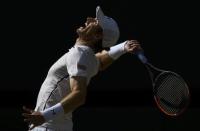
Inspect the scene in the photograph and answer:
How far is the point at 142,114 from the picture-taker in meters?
8.96

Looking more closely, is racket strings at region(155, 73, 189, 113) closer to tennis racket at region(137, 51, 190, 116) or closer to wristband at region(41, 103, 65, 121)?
tennis racket at region(137, 51, 190, 116)

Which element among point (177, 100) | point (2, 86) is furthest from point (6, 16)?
point (177, 100)

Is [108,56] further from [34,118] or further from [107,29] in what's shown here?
[34,118]

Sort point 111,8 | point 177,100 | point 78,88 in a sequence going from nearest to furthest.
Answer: point 78,88 < point 177,100 < point 111,8

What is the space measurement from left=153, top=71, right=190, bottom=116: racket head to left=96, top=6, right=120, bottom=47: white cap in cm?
42

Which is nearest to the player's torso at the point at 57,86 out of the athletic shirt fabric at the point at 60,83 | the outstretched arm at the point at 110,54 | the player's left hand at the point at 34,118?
the athletic shirt fabric at the point at 60,83

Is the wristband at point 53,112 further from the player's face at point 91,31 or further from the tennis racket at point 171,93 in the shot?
the tennis racket at point 171,93

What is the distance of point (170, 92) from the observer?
597 cm

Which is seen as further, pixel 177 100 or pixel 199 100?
pixel 199 100

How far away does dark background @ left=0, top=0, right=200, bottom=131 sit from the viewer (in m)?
8.95

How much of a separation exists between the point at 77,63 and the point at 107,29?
0.55 meters

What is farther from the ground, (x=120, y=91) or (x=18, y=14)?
(x=18, y=14)

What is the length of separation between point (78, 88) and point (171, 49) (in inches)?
154

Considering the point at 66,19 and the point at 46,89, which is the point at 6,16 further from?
the point at 46,89
